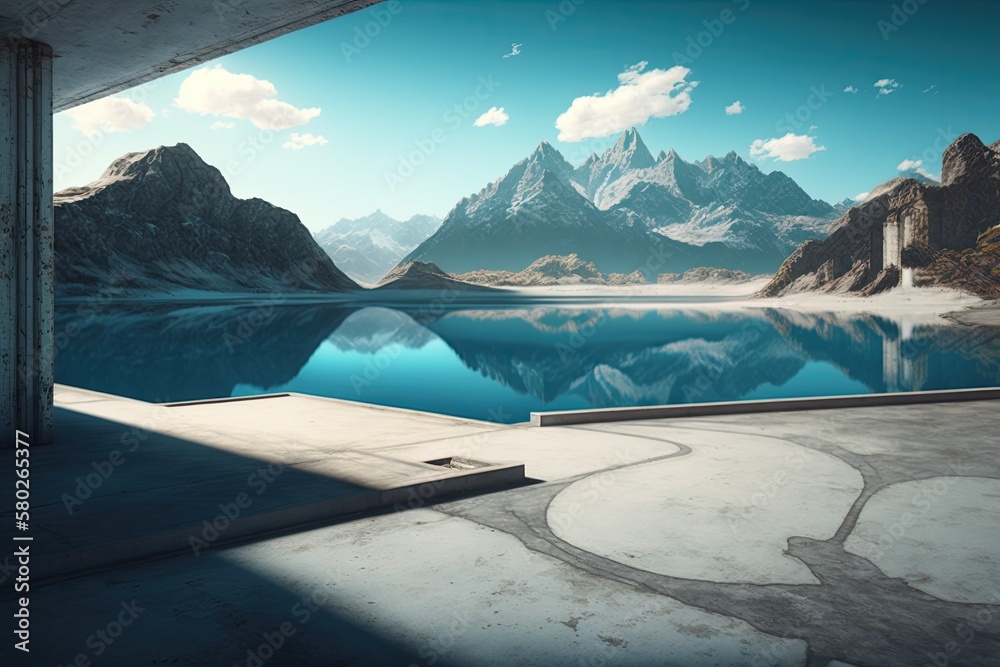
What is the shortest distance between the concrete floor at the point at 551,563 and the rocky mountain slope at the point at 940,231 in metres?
91.4

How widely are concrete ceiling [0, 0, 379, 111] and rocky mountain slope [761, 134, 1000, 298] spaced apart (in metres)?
93.6

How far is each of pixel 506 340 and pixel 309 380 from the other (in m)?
17.4

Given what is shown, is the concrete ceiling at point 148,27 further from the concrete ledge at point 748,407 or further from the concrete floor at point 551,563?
the concrete ledge at point 748,407

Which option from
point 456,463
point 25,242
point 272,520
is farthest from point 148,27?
point 456,463

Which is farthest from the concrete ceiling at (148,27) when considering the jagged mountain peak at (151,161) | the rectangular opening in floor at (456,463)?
the jagged mountain peak at (151,161)

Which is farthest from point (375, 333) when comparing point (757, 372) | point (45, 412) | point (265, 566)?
point (265, 566)

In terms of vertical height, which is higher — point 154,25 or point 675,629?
point 154,25

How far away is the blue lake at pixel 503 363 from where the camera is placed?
22.1 metres

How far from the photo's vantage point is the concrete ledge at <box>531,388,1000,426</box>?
10.1m

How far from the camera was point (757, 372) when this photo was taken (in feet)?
94.0

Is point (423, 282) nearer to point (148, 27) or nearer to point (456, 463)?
point (456, 463)

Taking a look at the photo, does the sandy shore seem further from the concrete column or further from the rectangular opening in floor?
the concrete column

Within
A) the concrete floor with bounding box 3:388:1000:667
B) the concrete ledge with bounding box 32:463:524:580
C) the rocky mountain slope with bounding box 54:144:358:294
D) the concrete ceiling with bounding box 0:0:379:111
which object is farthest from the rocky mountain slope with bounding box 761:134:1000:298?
the concrete ceiling with bounding box 0:0:379:111

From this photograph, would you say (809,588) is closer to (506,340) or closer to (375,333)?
(506,340)
